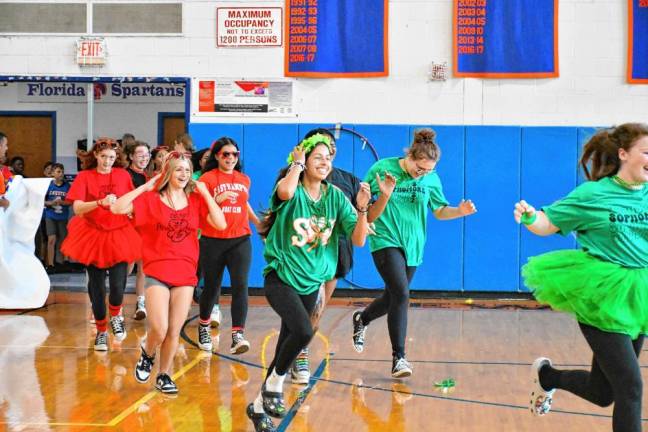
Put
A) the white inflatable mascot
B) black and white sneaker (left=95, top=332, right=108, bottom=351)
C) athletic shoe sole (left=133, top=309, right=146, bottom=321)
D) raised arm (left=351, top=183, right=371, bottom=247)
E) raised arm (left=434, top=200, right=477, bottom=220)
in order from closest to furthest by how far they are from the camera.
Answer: raised arm (left=351, top=183, right=371, bottom=247), raised arm (left=434, top=200, right=477, bottom=220), black and white sneaker (left=95, top=332, right=108, bottom=351), athletic shoe sole (left=133, top=309, right=146, bottom=321), the white inflatable mascot

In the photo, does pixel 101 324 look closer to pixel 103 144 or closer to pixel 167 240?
pixel 103 144

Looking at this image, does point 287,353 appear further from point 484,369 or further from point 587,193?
point 484,369

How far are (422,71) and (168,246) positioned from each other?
5.92 meters

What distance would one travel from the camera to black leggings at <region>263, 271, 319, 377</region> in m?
4.68

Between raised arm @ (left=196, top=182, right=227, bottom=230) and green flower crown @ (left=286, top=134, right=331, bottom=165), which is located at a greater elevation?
green flower crown @ (left=286, top=134, right=331, bottom=165)

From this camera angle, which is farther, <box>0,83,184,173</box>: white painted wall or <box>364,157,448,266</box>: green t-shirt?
<box>0,83,184,173</box>: white painted wall

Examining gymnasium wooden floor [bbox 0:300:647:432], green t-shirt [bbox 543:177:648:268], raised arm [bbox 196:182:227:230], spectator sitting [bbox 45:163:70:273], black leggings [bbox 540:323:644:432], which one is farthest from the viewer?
spectator sitting [bbox 45:163:70:273]

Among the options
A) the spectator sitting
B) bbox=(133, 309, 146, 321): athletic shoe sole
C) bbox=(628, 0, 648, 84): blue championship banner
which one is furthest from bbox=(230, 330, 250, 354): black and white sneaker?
the spectator sitting

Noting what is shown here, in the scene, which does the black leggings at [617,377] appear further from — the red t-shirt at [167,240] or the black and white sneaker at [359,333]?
Result: the black and white sneaker at [359,333]

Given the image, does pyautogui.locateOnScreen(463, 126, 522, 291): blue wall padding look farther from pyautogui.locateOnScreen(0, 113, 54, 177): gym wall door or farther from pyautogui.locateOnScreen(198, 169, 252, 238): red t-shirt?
pyautogui.locateOnScreen(0, 113, 54, 177): gym wall door

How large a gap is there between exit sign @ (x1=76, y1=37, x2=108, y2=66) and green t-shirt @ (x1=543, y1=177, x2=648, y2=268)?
812 centimetres

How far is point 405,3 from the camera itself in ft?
35.7

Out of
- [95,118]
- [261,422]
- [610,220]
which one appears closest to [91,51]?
[95,118]

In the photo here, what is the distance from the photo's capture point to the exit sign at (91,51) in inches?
438
